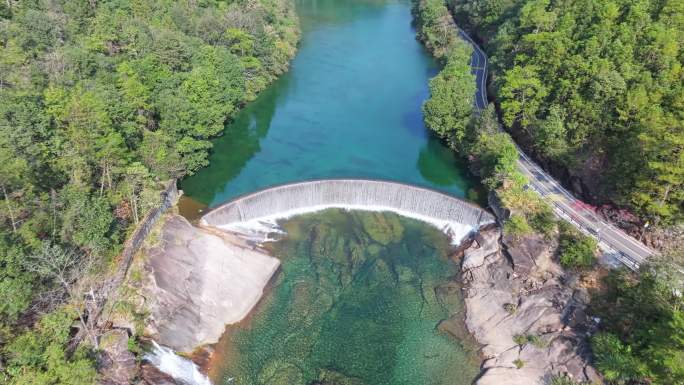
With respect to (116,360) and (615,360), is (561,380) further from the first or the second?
(116,360)

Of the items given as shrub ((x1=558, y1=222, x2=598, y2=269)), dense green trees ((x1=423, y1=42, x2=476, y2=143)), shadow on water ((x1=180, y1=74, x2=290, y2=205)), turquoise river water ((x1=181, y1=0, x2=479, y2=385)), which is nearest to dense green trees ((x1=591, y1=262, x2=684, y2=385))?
shrub ((x1=558, y1=222, x2=598, y2=269))

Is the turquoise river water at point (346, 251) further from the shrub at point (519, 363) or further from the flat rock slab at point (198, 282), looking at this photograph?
the shrub at point (519, 363)

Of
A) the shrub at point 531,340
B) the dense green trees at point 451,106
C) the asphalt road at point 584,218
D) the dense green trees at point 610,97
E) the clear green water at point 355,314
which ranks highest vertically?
the dense green trees at point 610,97

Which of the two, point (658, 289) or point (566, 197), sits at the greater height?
point (658, 289)

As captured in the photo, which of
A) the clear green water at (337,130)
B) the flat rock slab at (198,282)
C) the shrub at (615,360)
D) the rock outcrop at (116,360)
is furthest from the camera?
the clear green water at (337,130)

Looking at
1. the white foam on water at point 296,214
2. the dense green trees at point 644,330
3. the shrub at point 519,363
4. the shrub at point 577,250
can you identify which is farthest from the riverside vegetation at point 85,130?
the shrub at point 577,250

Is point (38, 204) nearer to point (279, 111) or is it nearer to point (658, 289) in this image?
point (279, 111)

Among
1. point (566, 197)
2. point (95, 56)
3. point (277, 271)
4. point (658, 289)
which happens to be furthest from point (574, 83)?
point (95, 56)
